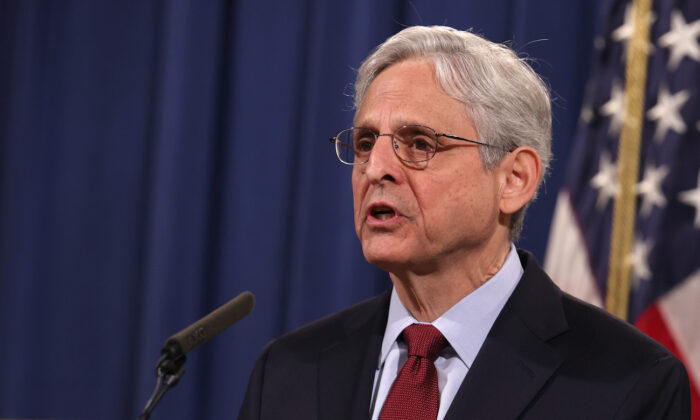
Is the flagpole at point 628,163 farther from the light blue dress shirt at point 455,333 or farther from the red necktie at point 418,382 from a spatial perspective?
the red necktie at point 418,382

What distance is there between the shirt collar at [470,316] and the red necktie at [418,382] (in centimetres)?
3

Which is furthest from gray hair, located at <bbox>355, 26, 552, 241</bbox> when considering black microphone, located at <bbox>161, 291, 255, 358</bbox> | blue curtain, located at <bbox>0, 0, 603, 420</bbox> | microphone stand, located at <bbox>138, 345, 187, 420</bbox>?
blue curtain, located at <bbox>0, 0, 603, 420</bbox>

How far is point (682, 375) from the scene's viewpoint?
141 cm

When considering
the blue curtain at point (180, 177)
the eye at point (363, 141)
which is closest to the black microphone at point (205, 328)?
the eye at point (363, 141)

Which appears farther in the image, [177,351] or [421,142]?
[421,142]

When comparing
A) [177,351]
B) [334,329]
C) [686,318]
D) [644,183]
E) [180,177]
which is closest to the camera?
[177,351]

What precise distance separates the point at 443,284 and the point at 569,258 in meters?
1.09

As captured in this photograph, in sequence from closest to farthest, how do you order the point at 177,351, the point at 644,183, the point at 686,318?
1. the point at 177,351
2. the point at 686,318
3. the point at 644,183

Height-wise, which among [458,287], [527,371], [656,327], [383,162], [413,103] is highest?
[413,103]

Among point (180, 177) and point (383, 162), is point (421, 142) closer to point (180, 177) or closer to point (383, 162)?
point (383, 162)

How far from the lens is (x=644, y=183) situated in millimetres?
2430

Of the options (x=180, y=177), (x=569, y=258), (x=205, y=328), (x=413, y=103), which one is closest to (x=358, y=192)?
(x=413, y=103)

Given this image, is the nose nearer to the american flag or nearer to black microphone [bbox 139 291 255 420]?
black microphone [bbox 139 291 255 420]

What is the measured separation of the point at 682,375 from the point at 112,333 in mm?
2561
